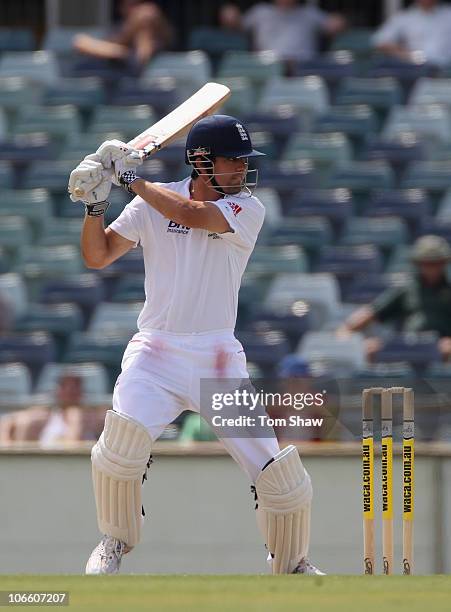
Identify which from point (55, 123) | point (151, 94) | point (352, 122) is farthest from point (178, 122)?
point (55, 123)

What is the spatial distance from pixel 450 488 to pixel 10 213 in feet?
15.7

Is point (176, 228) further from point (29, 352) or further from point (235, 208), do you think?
point (29, 352)

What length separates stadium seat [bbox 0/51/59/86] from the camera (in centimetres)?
1167

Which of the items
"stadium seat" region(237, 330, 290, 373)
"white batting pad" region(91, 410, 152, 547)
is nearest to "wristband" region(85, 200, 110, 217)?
"white batting pad" region(91, 410, 152, 547)

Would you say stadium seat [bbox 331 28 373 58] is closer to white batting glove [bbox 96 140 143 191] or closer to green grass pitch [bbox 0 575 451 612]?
white batting glove [bbox 96 140 143 191]

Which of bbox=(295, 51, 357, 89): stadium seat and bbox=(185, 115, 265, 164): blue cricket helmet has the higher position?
bbox=(295, 51, 357, 89): stadium seat

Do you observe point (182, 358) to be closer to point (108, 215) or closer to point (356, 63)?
point (108, 215)

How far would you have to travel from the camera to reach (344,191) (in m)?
10.0

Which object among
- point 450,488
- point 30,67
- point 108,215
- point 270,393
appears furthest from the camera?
point 30,67

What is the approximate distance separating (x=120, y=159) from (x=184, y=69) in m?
6.48

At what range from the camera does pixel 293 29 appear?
11.4 metres

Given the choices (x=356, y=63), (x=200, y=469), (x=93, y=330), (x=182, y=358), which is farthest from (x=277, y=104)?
(x=182, y=358)

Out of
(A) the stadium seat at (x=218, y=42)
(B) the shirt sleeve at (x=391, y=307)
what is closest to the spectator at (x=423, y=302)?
(B) the shirt sleeve at (x=391, y=307)

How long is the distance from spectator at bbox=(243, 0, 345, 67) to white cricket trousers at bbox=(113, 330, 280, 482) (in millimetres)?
6589
